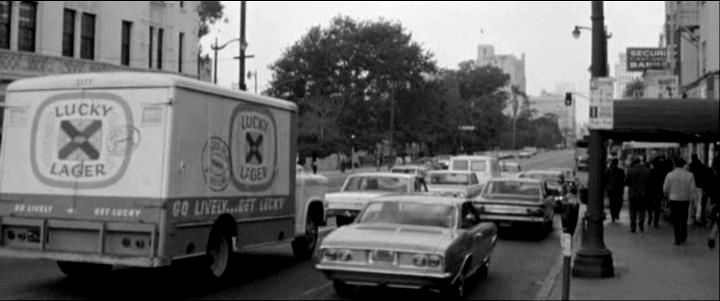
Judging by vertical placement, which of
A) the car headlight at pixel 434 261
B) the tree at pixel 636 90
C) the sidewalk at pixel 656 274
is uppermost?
the tree at pixel 636 90

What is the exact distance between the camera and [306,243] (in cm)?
1422

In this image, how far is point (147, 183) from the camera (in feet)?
32.0

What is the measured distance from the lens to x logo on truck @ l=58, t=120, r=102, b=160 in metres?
10.0

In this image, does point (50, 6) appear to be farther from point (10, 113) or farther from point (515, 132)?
point (515, 132)

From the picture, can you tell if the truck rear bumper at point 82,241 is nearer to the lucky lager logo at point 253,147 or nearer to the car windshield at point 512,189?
the lucky lager logo at point 253,147

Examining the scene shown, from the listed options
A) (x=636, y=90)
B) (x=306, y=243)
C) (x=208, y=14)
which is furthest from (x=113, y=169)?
(x=636, y=90)

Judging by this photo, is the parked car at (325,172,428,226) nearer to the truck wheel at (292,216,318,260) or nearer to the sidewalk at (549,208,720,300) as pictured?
the truck wheel at (292,216,318,260)

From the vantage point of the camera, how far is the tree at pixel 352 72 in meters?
78.2

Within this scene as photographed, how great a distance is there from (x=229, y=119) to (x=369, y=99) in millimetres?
68418

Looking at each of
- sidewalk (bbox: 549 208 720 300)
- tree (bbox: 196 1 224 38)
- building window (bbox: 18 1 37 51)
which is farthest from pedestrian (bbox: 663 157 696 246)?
tree (bbox: 196 1 224 38)

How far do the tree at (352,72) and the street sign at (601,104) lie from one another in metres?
65.1

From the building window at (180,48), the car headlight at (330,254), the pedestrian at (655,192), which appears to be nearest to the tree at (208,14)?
the building window at (180,48)

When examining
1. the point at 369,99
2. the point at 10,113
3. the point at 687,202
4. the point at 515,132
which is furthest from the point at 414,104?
the point at 515,132

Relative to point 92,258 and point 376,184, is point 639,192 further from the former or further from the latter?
point 92,258
